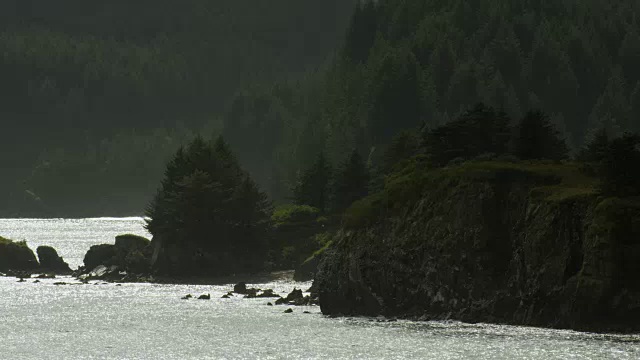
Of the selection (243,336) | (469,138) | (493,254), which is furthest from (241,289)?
(493,254)

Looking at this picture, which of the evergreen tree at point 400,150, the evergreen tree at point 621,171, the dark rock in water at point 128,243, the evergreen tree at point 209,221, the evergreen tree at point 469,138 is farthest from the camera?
the dark rock in water at point 128,243

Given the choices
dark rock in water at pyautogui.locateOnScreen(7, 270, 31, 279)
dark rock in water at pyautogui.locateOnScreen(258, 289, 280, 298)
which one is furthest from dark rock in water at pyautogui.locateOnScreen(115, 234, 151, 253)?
dark rock in water at pyautogui.locateOnScreen(258, 289, 280, 298)

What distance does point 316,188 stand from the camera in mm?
166500

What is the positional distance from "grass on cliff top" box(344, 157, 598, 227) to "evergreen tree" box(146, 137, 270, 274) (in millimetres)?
41139

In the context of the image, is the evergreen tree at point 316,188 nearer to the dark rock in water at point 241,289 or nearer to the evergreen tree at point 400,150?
the evergreen tree at point 400,150

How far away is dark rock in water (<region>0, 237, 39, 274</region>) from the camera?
162 metres

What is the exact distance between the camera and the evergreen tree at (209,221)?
143500 millimetres

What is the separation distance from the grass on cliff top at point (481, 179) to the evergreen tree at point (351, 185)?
43.1 meters

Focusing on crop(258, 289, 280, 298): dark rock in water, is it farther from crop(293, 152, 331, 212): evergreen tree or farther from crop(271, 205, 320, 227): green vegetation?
crop(293, 152, 331, 212): evergreen tree

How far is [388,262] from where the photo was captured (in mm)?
96812

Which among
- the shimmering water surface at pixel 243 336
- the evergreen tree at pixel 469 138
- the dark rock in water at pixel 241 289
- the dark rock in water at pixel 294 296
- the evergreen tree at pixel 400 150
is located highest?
the evergreen tree at pixel 400 150

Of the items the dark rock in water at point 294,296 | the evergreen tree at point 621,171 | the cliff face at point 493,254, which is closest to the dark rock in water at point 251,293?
the dark rock in water at point 294,296

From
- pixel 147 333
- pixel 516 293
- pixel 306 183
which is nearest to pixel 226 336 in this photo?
pixel 147 333

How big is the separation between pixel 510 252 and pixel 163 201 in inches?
2722
